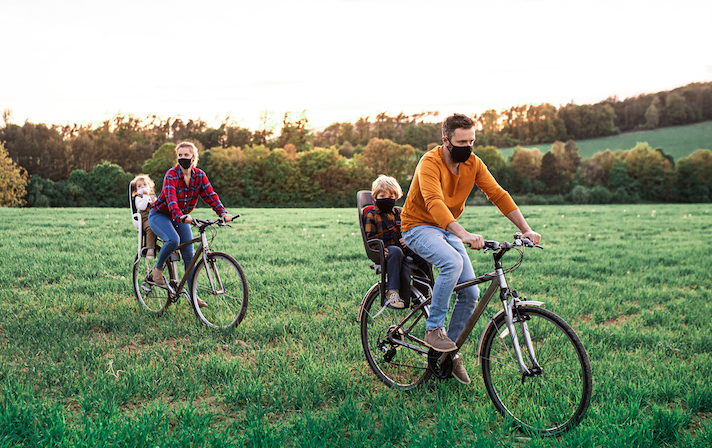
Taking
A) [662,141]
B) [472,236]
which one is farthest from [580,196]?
[472,236]

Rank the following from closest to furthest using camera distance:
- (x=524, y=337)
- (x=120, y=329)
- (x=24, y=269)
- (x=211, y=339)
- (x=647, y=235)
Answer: (x=524, y=337) < (x=211, y=339) < (x=120, y=329) < (x=24, y=269) < (x=647, y=235)

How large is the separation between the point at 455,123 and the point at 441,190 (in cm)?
50

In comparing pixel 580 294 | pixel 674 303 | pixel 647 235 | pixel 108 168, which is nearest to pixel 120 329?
pixel 580 294

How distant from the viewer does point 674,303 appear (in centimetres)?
686

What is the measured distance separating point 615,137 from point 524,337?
107m

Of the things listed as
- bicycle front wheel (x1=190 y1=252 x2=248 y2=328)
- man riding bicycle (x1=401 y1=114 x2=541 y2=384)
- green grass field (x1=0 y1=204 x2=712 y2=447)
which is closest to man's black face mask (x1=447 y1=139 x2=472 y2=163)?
man riding bicycle (x1=401 y1=114 x2=541 y2=384)

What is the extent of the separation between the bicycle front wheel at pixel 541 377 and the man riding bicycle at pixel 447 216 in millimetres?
308

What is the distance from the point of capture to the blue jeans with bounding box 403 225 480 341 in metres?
3.53

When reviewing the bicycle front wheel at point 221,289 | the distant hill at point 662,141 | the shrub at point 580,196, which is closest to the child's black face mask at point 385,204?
the bicycle front wheel at point 221,289

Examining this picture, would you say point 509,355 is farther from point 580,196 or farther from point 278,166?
point 278,166

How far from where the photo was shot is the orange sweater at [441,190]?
349cm

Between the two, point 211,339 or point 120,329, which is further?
point 120,329

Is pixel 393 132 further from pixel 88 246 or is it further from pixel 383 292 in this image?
pixel 383 292

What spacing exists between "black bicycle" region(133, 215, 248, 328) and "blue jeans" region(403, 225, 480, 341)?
232cm
